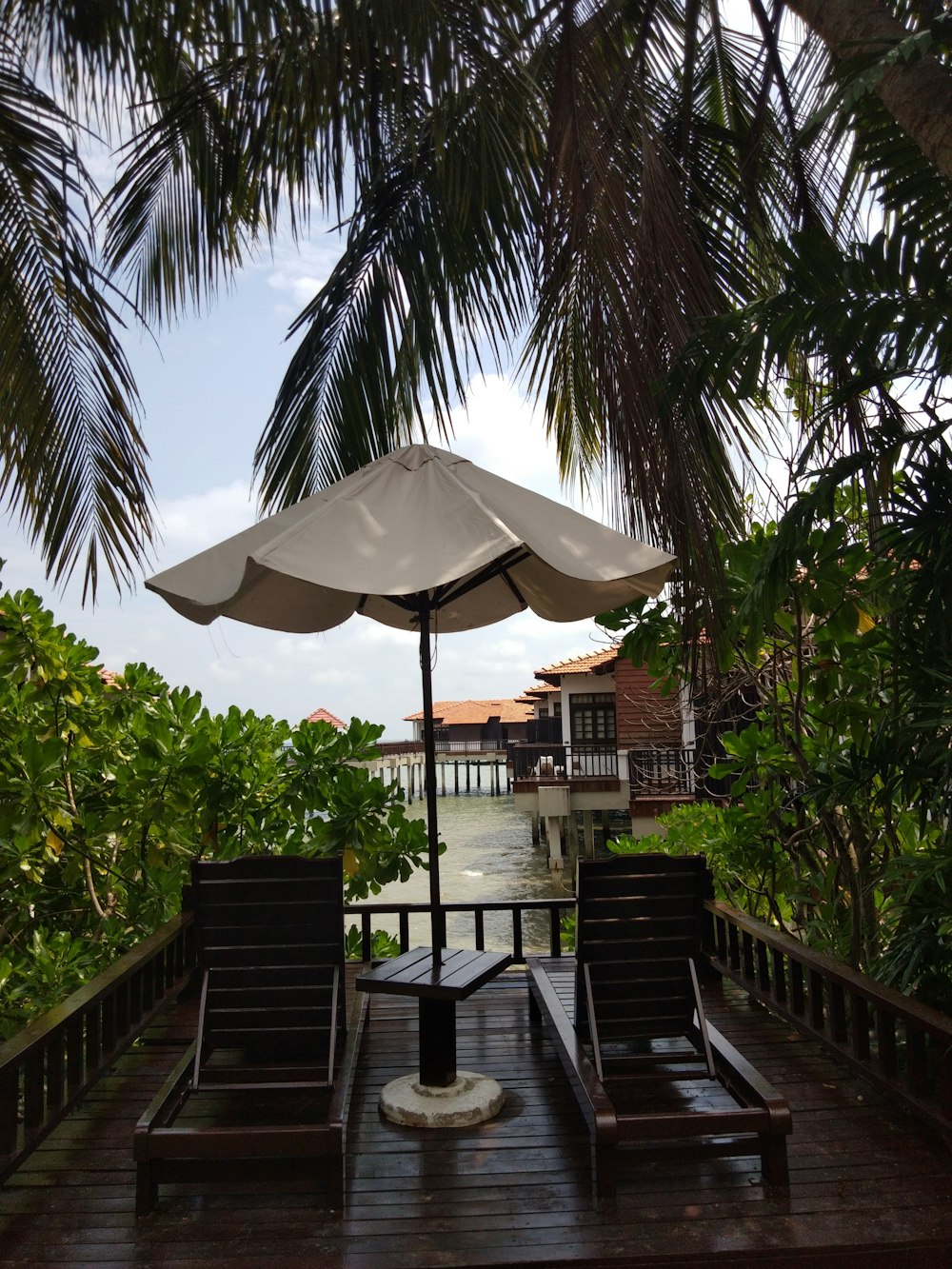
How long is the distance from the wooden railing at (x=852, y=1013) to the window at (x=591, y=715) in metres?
21.2

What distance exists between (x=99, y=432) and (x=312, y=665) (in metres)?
2.11

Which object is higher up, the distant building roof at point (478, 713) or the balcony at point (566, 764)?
the distant building roof at point (478, 713)

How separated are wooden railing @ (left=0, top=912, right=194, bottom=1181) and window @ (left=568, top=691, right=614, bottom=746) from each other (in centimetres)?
2189

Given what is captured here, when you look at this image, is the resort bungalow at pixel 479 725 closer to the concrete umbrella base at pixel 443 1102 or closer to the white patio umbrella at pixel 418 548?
the white patio umbrella at pixel 418 548

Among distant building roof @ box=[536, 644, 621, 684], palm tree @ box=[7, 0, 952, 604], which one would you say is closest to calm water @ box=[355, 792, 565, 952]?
distant building roof @ box=[536, 644, 621, 684]

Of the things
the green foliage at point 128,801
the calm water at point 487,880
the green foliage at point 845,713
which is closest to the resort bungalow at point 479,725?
the calm water at point 487,880

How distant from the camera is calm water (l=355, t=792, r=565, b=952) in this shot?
58.9 feet

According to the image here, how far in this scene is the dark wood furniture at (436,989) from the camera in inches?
110

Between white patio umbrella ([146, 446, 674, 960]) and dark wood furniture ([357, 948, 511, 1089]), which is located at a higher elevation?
white patio umbrella ([146, 446, 674, 960])

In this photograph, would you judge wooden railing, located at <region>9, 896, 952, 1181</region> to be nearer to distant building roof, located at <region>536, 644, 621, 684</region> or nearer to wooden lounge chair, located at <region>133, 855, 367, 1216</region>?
wooden lounge chair, located at <region>133, 855, 367, 1216</region>

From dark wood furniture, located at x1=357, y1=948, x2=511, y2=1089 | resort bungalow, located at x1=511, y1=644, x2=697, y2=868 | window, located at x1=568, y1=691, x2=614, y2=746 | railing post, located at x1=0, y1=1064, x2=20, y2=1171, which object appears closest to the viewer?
railing post, located at x1=0, y1=1064, x2=20, y2=1171

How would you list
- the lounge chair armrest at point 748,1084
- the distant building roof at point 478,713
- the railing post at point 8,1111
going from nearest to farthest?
the railing post at point 8,1111
the lounge chair armrest at point 748,1084
the distant building roof at point 478,713

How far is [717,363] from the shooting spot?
3236 millimetres

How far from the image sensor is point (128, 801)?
4.90 meters
